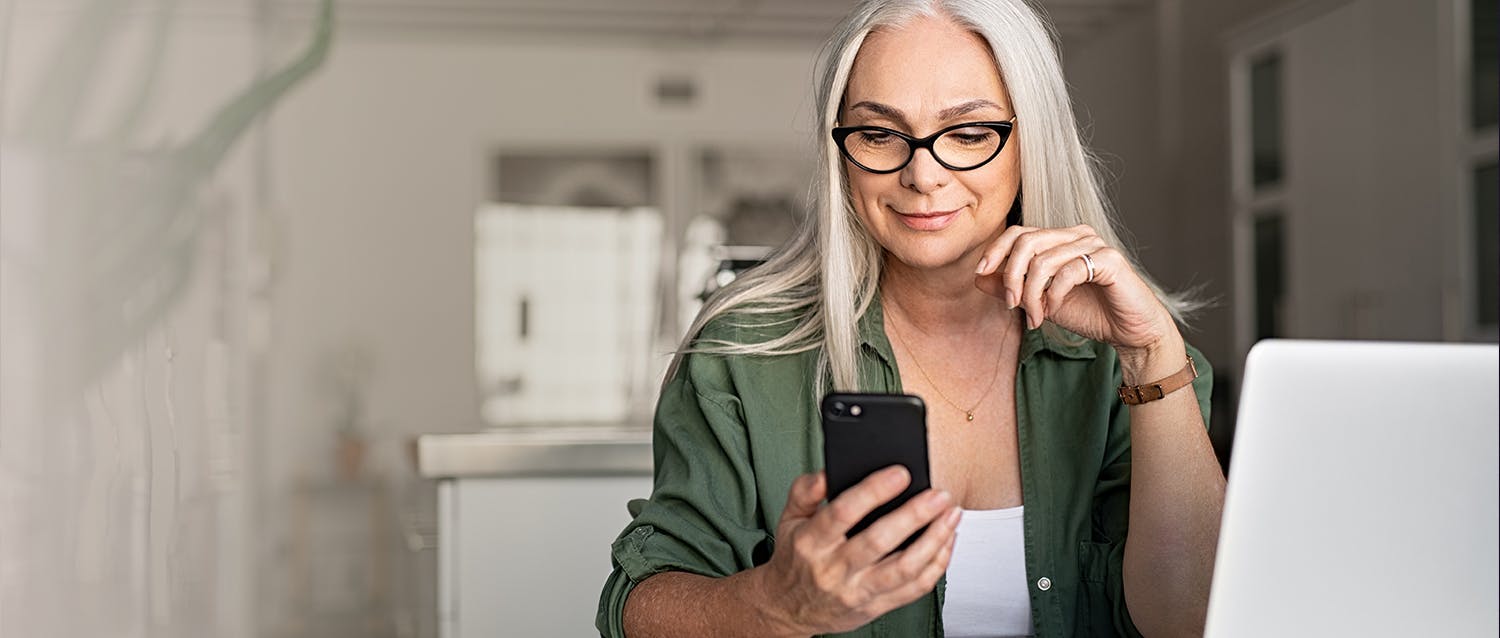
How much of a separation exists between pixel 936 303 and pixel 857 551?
639 mm

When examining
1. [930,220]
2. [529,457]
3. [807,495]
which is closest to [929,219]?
[930,220]

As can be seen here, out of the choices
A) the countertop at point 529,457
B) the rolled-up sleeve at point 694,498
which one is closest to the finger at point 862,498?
the rolled-up sleeve at point 694,498

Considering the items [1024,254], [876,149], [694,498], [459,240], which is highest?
[459,240]

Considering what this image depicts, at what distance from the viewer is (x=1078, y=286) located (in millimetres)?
1230

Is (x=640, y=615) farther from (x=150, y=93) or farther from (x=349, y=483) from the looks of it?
(x=349, y=483)

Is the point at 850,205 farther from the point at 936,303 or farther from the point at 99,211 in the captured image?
the point at 99,211

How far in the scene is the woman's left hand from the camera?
1.15 metres

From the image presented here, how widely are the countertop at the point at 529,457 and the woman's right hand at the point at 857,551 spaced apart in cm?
122

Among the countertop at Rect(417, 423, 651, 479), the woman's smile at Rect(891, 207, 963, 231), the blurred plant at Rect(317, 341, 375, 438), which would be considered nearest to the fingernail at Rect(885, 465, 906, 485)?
the woman's smile at Rect(891, 207, 963, 231)

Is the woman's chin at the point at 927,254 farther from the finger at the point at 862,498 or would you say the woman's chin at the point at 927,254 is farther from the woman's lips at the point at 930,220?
the finger at the point at 862,498

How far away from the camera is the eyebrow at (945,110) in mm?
1369

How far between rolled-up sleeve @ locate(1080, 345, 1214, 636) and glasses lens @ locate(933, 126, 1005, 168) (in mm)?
276

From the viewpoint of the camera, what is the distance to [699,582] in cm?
119

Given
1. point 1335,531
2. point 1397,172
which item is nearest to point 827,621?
point 1335,531
